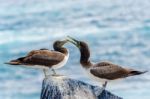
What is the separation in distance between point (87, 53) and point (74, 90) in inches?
49.0

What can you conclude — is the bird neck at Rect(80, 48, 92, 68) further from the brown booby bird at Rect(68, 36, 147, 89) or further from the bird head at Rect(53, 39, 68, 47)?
the bird head at Rect(53, 39, 68, 47)

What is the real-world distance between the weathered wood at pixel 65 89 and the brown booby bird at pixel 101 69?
22.6 inches

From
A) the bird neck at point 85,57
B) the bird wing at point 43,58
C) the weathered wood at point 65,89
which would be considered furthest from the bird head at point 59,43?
the weathered wood at point 65,89

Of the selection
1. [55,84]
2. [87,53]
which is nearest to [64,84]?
[55,84]

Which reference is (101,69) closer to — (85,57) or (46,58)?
(85,57)

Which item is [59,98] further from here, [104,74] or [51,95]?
[104,74]

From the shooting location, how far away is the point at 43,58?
628 inches

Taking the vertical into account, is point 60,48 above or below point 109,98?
above

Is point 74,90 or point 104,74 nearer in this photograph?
point 74,90

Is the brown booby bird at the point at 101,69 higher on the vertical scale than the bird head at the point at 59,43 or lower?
lower

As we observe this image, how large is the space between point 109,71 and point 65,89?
1.63 meters

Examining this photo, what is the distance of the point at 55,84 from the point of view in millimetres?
14648

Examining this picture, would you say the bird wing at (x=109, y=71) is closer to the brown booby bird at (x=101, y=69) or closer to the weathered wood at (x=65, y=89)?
the brown booby bird at (x=101, y=69)

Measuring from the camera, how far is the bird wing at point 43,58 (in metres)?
15.9
